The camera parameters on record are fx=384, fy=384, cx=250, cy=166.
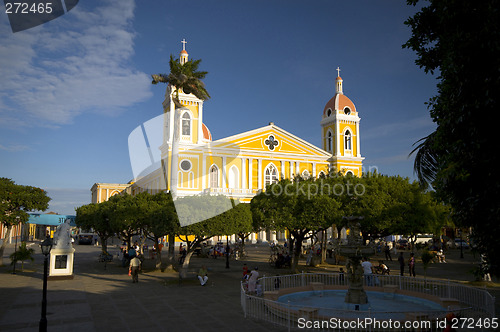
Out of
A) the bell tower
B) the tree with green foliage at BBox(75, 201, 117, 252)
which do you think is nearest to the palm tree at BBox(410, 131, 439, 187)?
the tree with green foliage at BBox(75, 201, 117, 252)

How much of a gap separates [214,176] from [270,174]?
823 centimetres

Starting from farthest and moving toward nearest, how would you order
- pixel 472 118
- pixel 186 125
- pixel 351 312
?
pixel 186 125 → pixel 351 312 → pixel 472 118

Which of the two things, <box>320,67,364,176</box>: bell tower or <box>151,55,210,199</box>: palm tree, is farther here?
<box>320,67,364,176</box>: bell tower

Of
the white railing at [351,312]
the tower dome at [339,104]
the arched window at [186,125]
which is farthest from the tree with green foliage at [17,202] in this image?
the tower dome at [339,104]

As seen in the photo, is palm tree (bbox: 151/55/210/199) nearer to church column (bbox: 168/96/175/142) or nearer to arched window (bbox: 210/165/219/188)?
church column (bbox: 168/96/175/142)

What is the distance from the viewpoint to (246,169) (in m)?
53.5

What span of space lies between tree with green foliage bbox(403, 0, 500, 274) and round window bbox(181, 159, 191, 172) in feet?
144

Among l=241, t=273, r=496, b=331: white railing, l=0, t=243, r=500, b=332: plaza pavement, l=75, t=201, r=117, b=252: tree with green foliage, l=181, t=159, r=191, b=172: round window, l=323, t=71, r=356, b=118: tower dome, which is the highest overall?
l=323, t=71, r=356, b=118: tower dome

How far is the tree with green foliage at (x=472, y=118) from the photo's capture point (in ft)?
21.5

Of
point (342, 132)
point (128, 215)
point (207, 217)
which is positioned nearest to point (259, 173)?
point (342, 132)

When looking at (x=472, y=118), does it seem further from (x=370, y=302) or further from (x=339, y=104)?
(x=339, y=104)

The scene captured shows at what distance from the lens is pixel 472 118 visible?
682cm

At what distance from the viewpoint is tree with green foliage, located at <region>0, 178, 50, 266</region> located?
79.6 ft

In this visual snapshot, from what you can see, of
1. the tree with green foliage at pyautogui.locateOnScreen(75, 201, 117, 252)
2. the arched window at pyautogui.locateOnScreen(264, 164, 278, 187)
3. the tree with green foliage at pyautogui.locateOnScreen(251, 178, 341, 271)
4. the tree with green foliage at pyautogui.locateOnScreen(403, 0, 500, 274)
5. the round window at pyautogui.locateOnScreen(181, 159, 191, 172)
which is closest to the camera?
the tree with green foliage at pyautogui.locateOnScreen(403, 0, 500, 274)
